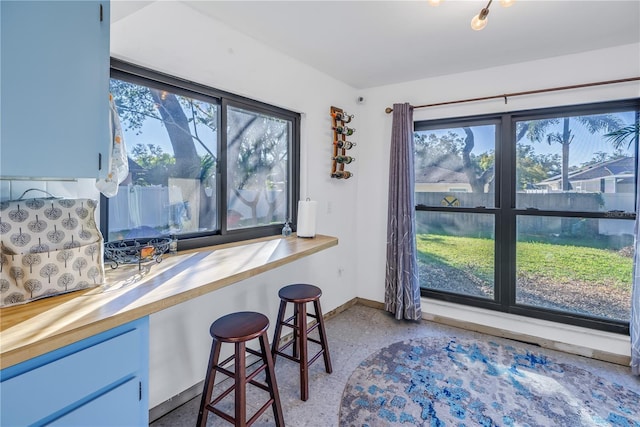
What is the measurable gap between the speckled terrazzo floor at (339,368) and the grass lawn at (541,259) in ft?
2.06

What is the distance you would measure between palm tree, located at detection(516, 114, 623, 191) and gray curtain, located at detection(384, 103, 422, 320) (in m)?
0.98

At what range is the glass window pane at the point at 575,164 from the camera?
2.49 meters

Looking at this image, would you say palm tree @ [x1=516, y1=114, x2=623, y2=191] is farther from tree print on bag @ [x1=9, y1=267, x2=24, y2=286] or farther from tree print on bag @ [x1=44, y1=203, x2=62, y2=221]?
tree print on bag @ [x1=9, y1=267, x2=24, y2=286]

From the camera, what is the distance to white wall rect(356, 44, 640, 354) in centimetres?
244

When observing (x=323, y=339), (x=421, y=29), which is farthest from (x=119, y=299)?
(x=421, y=29)

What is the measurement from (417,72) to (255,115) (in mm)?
1607

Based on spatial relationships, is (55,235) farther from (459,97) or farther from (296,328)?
(459,97)

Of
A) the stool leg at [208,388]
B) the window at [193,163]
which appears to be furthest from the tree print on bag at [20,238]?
the stool leg at [208,388]

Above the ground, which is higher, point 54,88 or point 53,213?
point 54,88

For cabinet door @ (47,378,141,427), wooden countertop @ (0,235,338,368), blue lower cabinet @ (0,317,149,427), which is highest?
wooden countertop @ (0,235,338,368)

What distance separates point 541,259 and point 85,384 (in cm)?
326

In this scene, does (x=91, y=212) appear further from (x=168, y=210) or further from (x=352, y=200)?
(x=352, y=200)

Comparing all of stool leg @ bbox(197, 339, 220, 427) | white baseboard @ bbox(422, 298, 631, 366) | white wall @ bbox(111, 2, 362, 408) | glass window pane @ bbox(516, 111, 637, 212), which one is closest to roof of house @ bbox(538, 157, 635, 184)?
glass window pane @ bbox(516, 111, 637, 212)

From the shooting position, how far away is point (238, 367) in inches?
60.2
